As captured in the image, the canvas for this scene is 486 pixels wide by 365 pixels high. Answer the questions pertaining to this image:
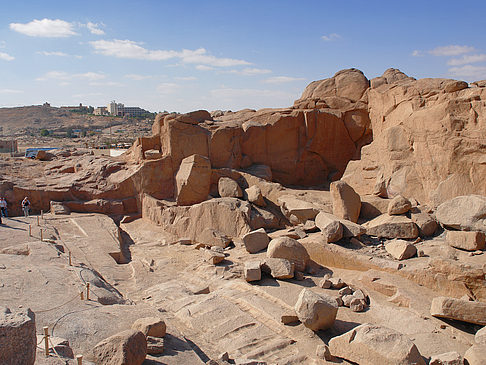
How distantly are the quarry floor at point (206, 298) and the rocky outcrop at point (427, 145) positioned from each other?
1806 millimetres

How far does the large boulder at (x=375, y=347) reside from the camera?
4.44 meters

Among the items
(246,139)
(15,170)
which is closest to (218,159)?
(246,139)

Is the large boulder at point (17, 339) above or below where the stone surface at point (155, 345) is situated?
above

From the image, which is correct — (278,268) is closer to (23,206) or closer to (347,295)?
(347,295)

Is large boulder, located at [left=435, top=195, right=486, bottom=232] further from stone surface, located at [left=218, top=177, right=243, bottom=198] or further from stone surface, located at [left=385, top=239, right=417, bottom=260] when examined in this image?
stone surface, located at [left=218, top=177, right=243, bottom=198]

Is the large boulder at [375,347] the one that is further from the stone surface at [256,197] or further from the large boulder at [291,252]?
the stone surface at [256,197]

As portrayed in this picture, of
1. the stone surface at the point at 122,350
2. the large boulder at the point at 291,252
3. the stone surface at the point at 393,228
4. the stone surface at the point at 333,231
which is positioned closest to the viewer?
the stone surface at the point at 122,350

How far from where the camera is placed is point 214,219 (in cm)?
1054

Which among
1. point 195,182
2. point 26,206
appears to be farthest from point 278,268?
point 26,206

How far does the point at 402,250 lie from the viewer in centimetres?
730

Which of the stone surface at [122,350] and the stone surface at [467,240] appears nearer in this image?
the stone surface at [122,350]

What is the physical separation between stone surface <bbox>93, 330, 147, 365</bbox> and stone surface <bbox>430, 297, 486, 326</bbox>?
397 centimetres

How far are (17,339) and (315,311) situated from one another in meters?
3.55

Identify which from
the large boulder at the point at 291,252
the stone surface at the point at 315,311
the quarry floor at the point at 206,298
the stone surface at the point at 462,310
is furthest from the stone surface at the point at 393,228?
the stone surface at the point at 315,311
